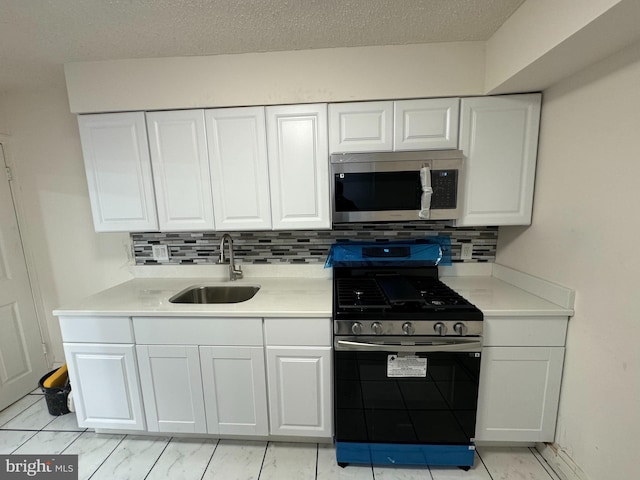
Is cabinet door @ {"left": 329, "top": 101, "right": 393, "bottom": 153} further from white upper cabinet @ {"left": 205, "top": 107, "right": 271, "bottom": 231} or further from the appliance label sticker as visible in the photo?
the appliance label sticker

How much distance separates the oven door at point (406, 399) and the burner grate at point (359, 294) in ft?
0.57

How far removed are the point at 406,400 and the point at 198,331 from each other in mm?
1175

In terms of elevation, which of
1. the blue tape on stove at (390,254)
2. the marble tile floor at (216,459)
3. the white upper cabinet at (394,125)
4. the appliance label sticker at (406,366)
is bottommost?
the marble tile floor at (216,459)

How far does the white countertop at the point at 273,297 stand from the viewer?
1430 mm

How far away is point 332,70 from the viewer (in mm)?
1543

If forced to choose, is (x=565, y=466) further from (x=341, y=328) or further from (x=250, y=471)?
(x=250, y=471)

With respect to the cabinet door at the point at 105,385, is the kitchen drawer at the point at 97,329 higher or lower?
higher

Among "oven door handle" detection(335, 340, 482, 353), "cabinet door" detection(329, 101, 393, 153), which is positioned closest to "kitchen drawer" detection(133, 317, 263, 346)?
"oven door handle" detection(335, 340, 482, 353)

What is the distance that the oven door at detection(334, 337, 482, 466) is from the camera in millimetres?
1359

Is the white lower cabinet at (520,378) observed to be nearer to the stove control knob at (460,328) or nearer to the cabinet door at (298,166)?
the stove control knob at (460,328)

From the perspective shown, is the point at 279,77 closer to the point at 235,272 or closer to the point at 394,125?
the point at 394,125

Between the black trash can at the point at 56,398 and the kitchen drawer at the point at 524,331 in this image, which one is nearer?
the kitchen drawer at the point at 524,331

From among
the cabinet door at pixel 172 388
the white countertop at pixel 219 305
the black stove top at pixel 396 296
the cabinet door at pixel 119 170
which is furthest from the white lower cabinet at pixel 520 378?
the cabinet door at pixel 119 170

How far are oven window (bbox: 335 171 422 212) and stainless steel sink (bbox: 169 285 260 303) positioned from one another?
3.00ft
